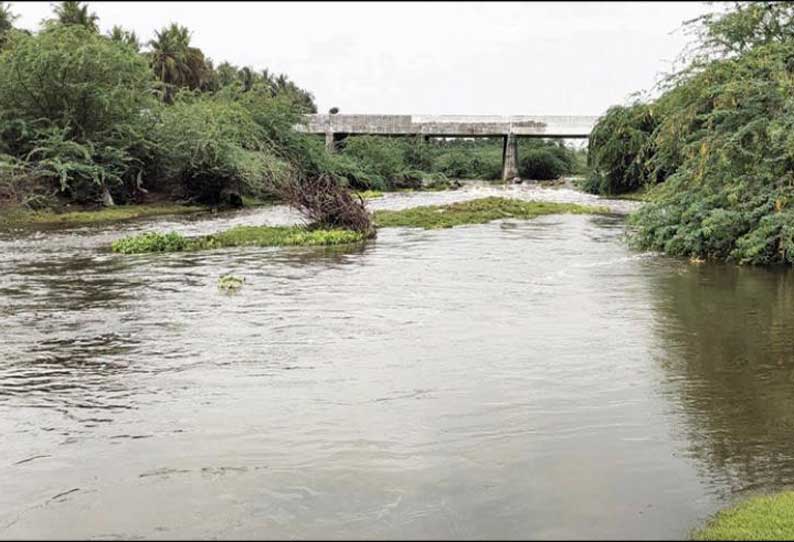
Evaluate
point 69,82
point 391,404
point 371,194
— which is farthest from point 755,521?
point 371,194

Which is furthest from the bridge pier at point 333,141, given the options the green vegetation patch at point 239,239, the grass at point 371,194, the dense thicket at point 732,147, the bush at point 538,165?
the dense thicket at point 732,147

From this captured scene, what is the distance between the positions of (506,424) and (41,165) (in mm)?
28143

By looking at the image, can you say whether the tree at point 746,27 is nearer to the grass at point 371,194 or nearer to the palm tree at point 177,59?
the grass at point 371,194

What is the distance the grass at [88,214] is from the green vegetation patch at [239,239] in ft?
24.9

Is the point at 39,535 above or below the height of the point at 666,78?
below

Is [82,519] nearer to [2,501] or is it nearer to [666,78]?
[2,501]

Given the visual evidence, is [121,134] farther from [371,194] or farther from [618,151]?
[618,151]

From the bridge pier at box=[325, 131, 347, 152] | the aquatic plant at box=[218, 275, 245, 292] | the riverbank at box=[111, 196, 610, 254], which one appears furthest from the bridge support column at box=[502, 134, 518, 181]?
the aquatic plant at box=[218, 275, 245, 292]

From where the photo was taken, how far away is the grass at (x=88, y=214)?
96.6 feet

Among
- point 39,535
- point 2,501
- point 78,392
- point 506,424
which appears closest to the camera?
point 39,535

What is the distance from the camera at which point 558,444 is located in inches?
298

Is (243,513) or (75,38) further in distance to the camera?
(75,38)

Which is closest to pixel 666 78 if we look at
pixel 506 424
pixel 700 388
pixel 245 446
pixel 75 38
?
pixel 700 388

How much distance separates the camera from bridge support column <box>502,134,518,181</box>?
203ft
